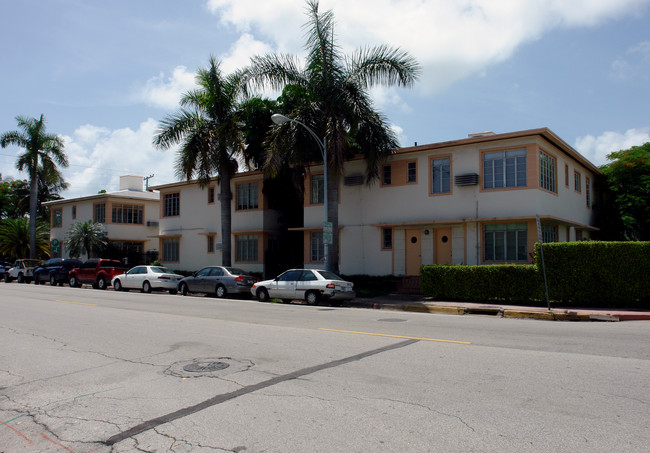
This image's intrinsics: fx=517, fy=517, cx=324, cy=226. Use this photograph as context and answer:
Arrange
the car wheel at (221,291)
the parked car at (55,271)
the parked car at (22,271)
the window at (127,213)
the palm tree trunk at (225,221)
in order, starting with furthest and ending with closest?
the window at (127,213)
the parked car at (22,271)
the parked car at (55,271)
the palm tree trunk at (225,221)
the car wheel at (221,291)

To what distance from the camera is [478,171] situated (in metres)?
21.0

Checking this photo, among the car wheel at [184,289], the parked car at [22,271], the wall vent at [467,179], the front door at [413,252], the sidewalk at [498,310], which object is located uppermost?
the wall vent at [467,179]

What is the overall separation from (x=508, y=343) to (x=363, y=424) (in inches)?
213

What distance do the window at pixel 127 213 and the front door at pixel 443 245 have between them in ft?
90.5

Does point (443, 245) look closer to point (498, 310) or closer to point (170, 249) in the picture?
point (498, 310)

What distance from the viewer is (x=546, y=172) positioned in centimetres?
2116

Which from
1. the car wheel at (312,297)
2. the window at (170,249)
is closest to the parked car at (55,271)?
the window at (170,249)

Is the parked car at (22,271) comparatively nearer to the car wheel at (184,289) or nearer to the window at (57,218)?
the window at (57,218)

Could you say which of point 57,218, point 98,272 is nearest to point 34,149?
point 57,218

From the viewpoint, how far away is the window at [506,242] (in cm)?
2012

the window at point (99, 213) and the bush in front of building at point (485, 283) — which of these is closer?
the bush in front of building at point (485, 283)

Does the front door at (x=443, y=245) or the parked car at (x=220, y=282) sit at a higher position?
the front door at (x=443, y=245)

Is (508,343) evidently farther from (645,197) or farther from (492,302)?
(645,197)

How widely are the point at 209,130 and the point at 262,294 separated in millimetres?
9857
